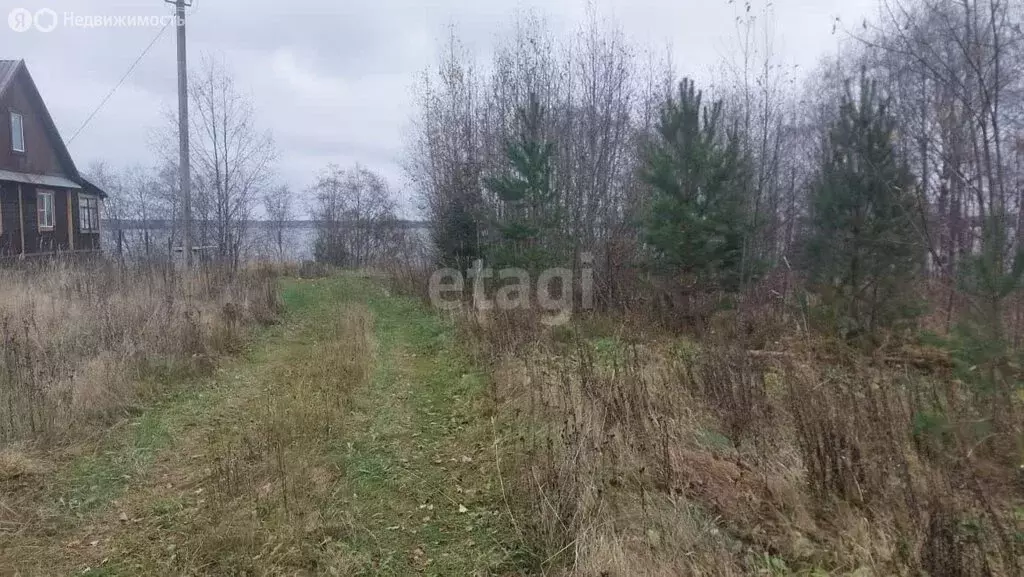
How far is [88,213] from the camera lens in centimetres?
2331

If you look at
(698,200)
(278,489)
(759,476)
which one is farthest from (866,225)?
(278,489)

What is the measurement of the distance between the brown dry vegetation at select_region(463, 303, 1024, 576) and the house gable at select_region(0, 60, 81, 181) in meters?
21.8

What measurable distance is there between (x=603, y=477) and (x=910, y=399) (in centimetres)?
223

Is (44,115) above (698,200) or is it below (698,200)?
above

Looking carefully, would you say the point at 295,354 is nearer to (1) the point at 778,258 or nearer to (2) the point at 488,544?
(2) the point at 488,544

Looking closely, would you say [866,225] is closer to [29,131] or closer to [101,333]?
[101,333]

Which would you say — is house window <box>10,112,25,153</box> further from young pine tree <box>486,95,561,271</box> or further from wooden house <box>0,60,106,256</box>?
young pine tree <box>486,95,561,271</box>

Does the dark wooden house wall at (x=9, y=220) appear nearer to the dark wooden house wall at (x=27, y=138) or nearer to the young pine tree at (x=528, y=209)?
the dark wooden house wall at (x=27, y=138)

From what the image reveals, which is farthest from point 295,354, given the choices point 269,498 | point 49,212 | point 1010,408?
point 49,212

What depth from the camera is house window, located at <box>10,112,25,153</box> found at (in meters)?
18.8

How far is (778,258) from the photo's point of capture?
10195 mm

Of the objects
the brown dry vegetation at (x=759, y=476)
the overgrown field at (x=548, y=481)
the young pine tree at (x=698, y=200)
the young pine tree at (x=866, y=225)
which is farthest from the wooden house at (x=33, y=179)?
the young pine tree at (x=866, y=225)

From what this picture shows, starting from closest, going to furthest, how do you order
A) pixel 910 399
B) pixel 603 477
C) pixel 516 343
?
pixel 603 477, pixel 910 399, pixel 516 343

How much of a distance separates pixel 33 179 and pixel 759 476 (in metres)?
24.0
